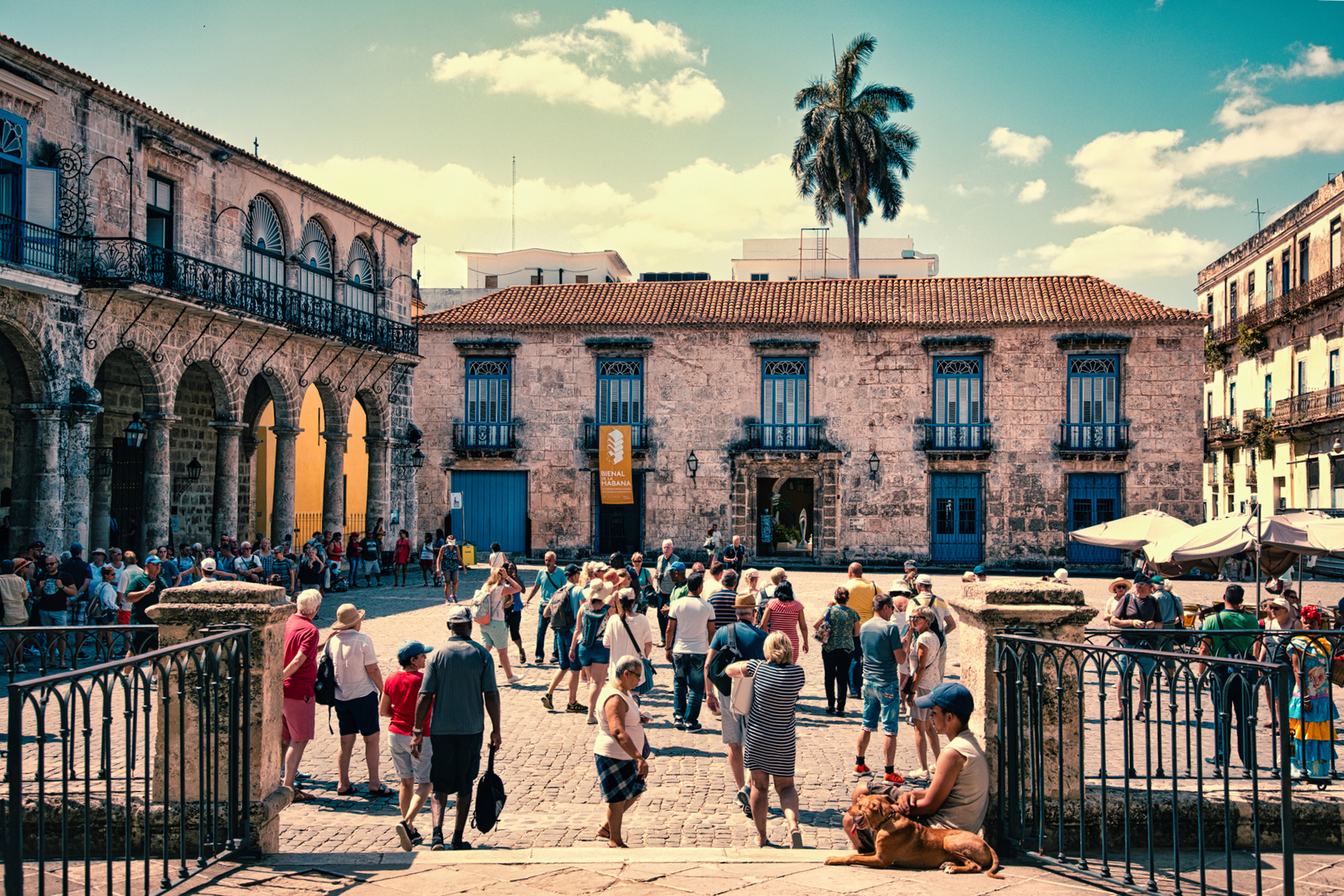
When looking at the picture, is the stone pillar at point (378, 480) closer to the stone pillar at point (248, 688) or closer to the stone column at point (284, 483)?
the stone column at point (284, 483)

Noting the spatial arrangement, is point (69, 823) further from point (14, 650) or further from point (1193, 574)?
point (1193, 574)

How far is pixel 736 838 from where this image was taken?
20.6 feet

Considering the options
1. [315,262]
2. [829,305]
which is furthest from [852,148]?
[315,262]

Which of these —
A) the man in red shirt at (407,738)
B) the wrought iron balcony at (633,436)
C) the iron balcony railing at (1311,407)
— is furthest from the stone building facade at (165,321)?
the iron balcony railing at (1311,407)

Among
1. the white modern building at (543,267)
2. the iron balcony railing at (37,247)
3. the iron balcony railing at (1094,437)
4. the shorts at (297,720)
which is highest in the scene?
the white modern building at (543,267)

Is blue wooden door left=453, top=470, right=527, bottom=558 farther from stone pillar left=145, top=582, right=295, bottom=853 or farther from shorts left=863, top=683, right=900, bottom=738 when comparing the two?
stone pillar left=145, top=582, right=295, bottom=853

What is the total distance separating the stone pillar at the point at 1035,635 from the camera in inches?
208

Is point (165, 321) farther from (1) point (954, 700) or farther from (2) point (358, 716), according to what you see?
(1) point (954, 700)

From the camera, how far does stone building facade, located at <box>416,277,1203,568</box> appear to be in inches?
1057

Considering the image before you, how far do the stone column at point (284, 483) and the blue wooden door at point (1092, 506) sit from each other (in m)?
20.1

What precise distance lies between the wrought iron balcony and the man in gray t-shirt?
72.4ft

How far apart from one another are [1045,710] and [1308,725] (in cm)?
281

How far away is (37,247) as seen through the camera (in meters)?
15.4

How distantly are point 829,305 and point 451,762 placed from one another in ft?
79.4
